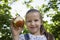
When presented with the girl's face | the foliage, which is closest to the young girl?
the girl's face

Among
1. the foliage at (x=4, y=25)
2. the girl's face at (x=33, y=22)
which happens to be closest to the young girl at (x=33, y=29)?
the girl's face at (x=33, y=22)

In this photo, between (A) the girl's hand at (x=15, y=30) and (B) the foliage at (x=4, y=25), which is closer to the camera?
(A) the girl's hand at (x=15, y=30)

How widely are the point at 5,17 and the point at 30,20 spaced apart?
17.6 ft

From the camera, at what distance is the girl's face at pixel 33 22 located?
249cm

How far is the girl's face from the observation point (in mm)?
2486

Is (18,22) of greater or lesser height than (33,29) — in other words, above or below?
above

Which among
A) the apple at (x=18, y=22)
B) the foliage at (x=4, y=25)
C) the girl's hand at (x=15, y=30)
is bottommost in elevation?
the foliage at (x=4, y=25)

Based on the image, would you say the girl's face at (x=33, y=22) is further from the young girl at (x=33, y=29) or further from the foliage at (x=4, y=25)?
the foliage at (x=4, y=25)

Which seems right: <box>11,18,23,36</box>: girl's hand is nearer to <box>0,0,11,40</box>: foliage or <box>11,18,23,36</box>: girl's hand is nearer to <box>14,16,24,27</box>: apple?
<box>14,16,24,27</box>: apple

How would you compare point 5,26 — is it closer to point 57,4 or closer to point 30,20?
point 57,4

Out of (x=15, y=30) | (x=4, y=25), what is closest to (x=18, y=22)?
(x=15, y=30)

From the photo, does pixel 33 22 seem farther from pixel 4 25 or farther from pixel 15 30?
pixel 4 25

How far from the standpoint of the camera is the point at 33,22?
2.48 meters

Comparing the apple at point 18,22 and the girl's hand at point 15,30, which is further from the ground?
the apple at point 18,22
